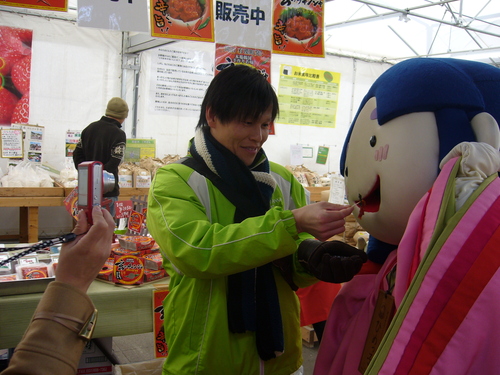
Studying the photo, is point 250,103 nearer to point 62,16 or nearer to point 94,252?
point 94,252

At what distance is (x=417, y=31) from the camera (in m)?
6.47

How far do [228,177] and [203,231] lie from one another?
8.3 inches

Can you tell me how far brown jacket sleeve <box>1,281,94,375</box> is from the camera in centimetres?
65

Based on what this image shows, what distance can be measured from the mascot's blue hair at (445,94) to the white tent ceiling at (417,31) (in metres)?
4.80

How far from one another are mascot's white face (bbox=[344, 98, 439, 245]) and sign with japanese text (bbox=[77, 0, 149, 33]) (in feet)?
4.93

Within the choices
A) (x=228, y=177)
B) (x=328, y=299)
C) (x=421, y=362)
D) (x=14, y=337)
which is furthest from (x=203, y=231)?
(x=14, y=337)

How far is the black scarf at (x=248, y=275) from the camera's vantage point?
3.78 ft

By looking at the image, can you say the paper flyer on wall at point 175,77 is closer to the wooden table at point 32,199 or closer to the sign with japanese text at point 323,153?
the wooden table at point 32,199

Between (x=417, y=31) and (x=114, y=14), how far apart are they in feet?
18.0

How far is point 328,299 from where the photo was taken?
158 centimetres

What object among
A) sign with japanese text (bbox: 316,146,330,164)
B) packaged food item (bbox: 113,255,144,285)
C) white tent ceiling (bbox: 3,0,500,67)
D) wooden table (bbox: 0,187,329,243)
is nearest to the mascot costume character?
packaged food item (bbox: 113,255,144,285)

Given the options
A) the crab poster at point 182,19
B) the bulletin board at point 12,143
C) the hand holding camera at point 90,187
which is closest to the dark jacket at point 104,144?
the bulletin board at point 12,143

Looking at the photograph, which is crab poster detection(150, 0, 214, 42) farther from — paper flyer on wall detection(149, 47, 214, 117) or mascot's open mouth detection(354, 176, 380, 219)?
paper flyer on wall detection(149, 47, 214, 117)

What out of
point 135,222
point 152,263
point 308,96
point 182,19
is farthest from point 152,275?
point 308,96
